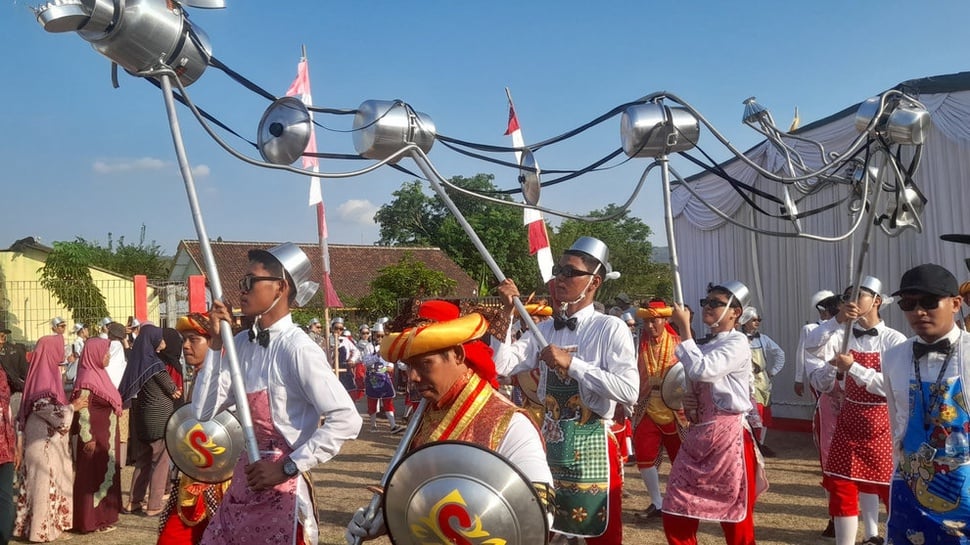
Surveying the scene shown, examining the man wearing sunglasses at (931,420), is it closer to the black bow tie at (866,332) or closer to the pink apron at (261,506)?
the black bow tie at (866,332)

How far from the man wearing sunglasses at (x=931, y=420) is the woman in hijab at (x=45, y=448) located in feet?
20.5

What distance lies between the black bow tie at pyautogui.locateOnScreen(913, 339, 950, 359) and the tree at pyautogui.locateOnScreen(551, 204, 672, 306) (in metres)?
38.6

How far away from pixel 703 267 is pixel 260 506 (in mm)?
10424

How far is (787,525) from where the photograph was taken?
6.75 meters

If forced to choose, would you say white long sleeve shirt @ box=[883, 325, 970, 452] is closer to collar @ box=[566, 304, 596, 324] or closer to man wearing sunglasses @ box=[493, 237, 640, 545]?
man wearing sunglasses @ box=[493, 237, 640, 545]

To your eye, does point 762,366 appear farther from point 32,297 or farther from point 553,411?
point 32,297

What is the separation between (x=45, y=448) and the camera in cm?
686

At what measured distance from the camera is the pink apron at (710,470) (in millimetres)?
4652

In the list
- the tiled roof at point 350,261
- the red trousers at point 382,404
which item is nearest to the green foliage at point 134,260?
the tiled roof at point 350,261

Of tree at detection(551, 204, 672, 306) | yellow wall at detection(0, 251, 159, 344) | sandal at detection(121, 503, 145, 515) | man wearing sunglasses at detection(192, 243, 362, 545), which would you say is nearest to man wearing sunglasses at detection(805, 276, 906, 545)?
man wearing sunglasses at detection(192, 243, 362, 545)

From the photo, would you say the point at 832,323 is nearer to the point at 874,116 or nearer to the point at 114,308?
the point at 874,116

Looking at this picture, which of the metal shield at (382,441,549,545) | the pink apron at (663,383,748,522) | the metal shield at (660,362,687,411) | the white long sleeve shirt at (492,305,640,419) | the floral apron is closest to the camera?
the metal shield at (382,441,549,545)

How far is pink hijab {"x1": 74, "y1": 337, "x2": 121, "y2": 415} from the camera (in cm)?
700

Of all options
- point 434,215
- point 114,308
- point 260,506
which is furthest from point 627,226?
point 260,506
